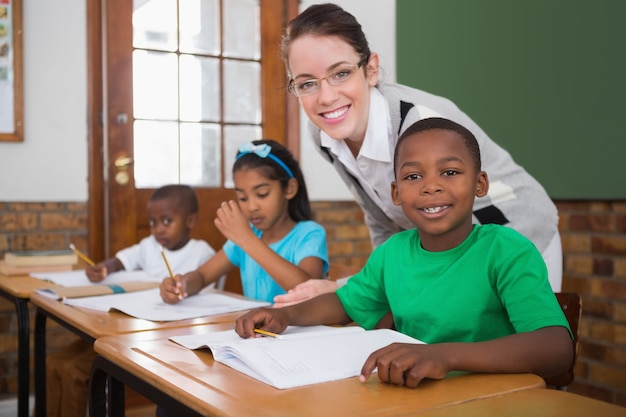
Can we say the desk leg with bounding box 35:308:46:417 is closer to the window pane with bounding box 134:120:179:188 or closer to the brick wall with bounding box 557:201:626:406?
the window pane with bounding box 134:120:179:188

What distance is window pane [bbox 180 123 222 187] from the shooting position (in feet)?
11.1

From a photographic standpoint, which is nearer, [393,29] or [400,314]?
[400,314]

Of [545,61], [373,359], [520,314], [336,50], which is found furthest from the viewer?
→ [545,61]

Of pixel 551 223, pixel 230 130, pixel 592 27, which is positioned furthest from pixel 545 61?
pixel 230 130

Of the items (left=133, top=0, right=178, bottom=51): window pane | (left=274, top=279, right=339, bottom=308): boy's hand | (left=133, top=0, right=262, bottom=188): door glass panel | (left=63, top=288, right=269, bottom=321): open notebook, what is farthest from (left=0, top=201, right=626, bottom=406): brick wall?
(left=274, top=279, right=339, bottom=308): boy's hand

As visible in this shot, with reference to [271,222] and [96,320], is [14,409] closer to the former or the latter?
[271,222]

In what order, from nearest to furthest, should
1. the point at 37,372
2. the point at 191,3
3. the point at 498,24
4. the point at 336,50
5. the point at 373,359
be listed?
the point at 373,359
the point at 336,50
the point at 37,372
the point at 498,24
the point at 191,3

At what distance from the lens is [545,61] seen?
2.67 meters

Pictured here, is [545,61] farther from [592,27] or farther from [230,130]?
[230,130]

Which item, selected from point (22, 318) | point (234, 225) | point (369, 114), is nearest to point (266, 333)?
point (369, 114)

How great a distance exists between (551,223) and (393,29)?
2604mm

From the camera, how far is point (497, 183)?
1497 mm

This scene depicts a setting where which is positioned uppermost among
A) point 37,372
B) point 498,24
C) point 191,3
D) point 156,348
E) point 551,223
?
point 191,3

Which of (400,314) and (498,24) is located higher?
(498,24)
